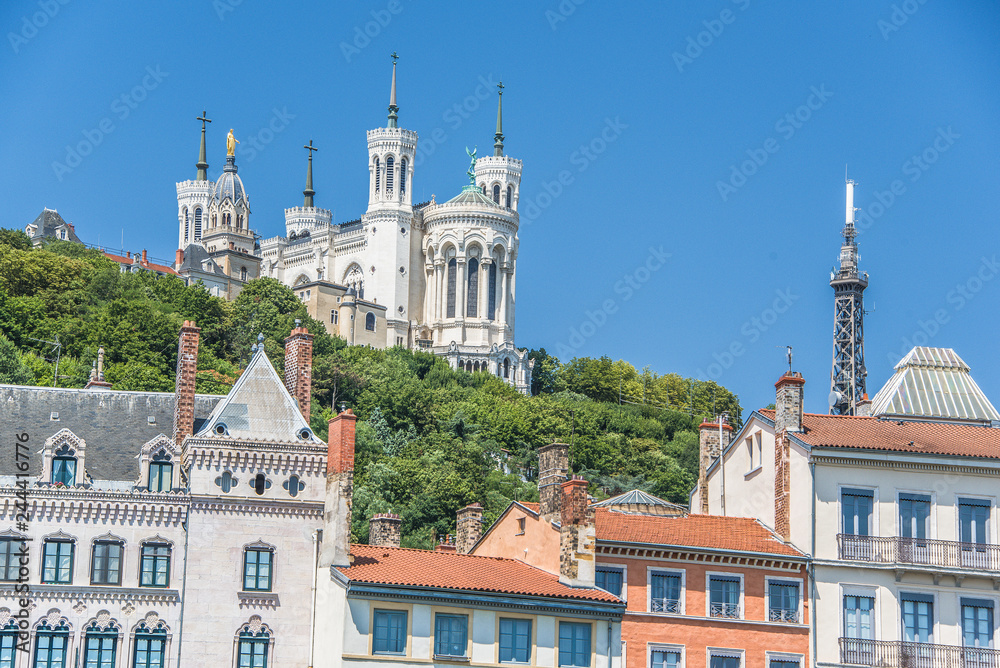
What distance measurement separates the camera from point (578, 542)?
4653 centimetres

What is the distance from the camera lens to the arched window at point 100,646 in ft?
151

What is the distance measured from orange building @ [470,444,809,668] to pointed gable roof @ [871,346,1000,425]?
34.8 ft

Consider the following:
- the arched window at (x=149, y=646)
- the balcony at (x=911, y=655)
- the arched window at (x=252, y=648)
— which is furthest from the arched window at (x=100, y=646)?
the balcony at (x=911, y=655)

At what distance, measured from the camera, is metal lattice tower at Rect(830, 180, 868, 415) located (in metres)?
117

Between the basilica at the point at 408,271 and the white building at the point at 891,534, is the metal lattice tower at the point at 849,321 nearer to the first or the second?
the basilica at the point at 408,271

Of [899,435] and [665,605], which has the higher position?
[899,435]

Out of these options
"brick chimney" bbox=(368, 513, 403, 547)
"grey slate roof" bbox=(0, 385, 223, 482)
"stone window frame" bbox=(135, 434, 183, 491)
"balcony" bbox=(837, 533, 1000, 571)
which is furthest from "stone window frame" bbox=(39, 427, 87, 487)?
"balcony" bbox=(837, 533, 1000, 571)

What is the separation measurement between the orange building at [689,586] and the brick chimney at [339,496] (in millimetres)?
6013

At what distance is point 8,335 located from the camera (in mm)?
106938

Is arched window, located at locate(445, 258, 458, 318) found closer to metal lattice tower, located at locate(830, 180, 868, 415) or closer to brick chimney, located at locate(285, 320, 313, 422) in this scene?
metal lattice tower, located at locate(830, 180, 868, 415)

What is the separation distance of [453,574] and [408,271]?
122 m

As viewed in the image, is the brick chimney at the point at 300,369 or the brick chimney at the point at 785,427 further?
the brick chimney at the point at 300,369

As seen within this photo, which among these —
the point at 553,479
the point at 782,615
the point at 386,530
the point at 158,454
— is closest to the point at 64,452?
the point at 158,454

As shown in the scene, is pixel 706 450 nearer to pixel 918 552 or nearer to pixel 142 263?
pixel 918 552
